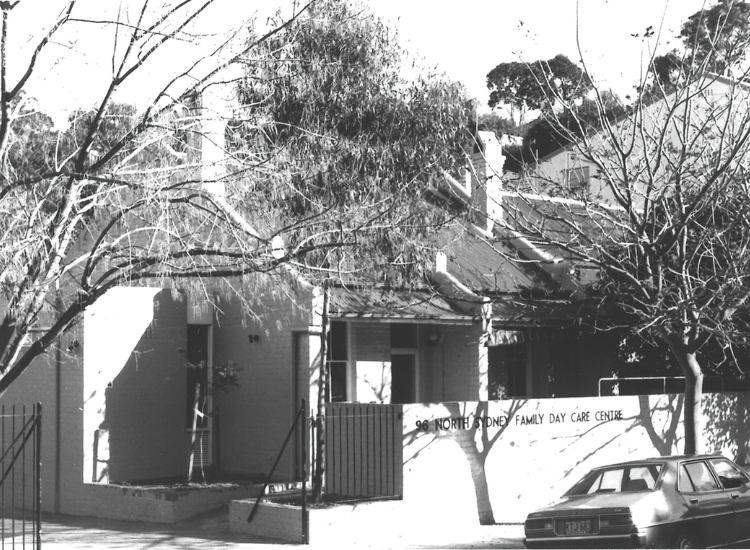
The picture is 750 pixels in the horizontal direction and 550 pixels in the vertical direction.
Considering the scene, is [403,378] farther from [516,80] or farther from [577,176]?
[516,80]

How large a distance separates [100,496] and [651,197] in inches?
377

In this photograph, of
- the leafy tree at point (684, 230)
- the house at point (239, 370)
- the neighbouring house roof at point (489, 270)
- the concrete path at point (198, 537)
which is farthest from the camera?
the neighbouring house roof at point (489, 270)

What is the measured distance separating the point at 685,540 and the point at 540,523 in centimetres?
155

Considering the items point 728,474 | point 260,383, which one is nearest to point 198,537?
point 260,383

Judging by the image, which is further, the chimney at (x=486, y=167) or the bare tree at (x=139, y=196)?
the chimney at (x=486, y=167)

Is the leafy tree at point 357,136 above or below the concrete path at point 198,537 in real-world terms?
above

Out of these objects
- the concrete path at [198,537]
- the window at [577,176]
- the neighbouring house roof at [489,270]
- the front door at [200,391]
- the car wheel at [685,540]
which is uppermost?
the window at [577,176]

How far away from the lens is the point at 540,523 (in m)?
10.9

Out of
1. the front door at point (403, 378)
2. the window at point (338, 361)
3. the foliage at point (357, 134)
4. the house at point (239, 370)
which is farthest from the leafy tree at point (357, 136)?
the front door at point (403, 378)

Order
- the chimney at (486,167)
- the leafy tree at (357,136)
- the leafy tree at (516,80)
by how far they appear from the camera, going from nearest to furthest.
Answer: the leafy tree at (357,136) < the chimney at (486,167) < the leafy tree at (516,80)

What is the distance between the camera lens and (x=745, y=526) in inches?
450

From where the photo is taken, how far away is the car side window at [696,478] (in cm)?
1113

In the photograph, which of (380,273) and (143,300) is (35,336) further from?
(380,273)

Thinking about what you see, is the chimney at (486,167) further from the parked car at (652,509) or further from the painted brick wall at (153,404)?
the parked car at (652,509)
